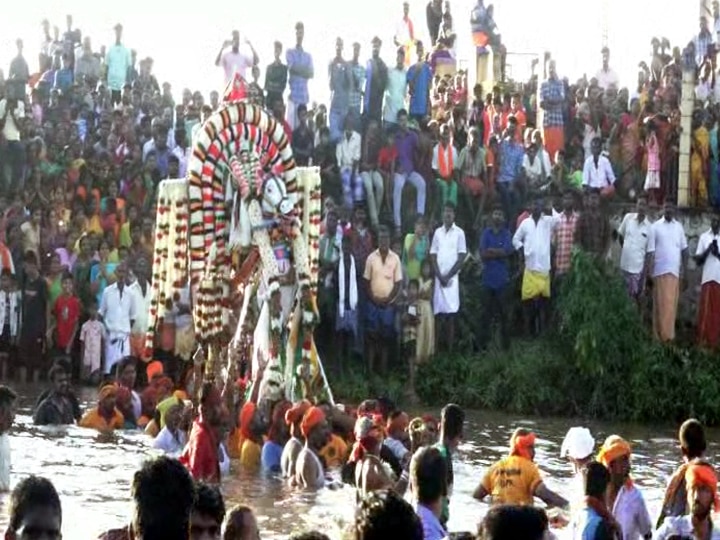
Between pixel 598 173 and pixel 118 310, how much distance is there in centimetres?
632

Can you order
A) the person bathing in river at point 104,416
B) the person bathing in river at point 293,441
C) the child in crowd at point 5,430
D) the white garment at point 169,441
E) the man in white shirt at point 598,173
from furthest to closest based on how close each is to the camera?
the man in white shirt at point 598,173 < the person bathing in river at point 104,416 < the white garment at point 169,441 < the person bathing in river at point 293,441 < the child in crowd at point 5,430

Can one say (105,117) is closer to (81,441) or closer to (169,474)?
(81,441)

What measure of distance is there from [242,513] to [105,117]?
17880mm

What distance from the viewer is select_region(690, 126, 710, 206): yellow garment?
2352 cm

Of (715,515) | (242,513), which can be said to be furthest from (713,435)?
(242,513)

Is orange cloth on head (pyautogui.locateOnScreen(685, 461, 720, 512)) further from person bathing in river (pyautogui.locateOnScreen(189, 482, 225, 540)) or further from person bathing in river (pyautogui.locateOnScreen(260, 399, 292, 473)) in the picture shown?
person bathing in river (pyautogui.locateOnScreen(260, 399, 292, 473))

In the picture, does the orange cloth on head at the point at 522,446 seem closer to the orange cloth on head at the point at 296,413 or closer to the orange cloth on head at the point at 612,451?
the orange cloth on head at the point at 612,451

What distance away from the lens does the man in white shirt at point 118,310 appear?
2273 cm

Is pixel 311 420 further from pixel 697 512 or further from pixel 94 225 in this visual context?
pixel 94 225

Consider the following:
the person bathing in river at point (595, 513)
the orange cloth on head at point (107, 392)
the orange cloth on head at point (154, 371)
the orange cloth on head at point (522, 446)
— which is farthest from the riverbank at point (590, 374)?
the person bathing in river at point (595, 513)

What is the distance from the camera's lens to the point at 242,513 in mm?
8102

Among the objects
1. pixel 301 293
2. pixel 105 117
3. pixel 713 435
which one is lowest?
pixel 713 435

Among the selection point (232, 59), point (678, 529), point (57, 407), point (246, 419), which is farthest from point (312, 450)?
point (232, 59)

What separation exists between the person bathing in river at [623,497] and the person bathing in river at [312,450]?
15.8ft
